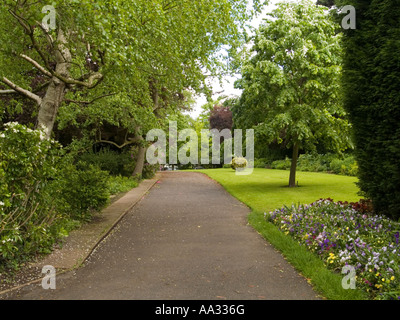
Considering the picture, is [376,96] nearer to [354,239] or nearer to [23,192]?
[354,239]

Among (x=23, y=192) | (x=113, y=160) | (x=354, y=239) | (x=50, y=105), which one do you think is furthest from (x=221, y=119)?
(x=23, y=192)

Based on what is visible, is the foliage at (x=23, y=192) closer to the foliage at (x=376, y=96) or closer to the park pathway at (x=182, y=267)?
the park pathway at (x=182, y=267)

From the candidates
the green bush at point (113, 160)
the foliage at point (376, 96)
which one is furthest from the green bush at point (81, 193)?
the green bush at point (113, 160)

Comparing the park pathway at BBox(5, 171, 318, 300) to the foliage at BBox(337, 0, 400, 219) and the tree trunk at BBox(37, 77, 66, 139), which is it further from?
the tree trunk at BBox(37, 77, 66, 139)

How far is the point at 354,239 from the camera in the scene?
5.14m

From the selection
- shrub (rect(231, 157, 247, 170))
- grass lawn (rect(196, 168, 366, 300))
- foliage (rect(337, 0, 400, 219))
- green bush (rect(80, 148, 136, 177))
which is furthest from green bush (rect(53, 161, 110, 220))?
shrub (rect(231, 157, 247, 170))

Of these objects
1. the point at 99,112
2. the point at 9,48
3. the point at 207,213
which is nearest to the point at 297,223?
the point at 207,213

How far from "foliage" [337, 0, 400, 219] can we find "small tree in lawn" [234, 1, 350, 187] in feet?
15.6

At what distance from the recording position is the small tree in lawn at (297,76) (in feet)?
40.3

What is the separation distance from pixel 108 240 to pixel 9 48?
4.51m

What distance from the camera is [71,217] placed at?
24.9ft

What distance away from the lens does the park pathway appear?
392 cm
